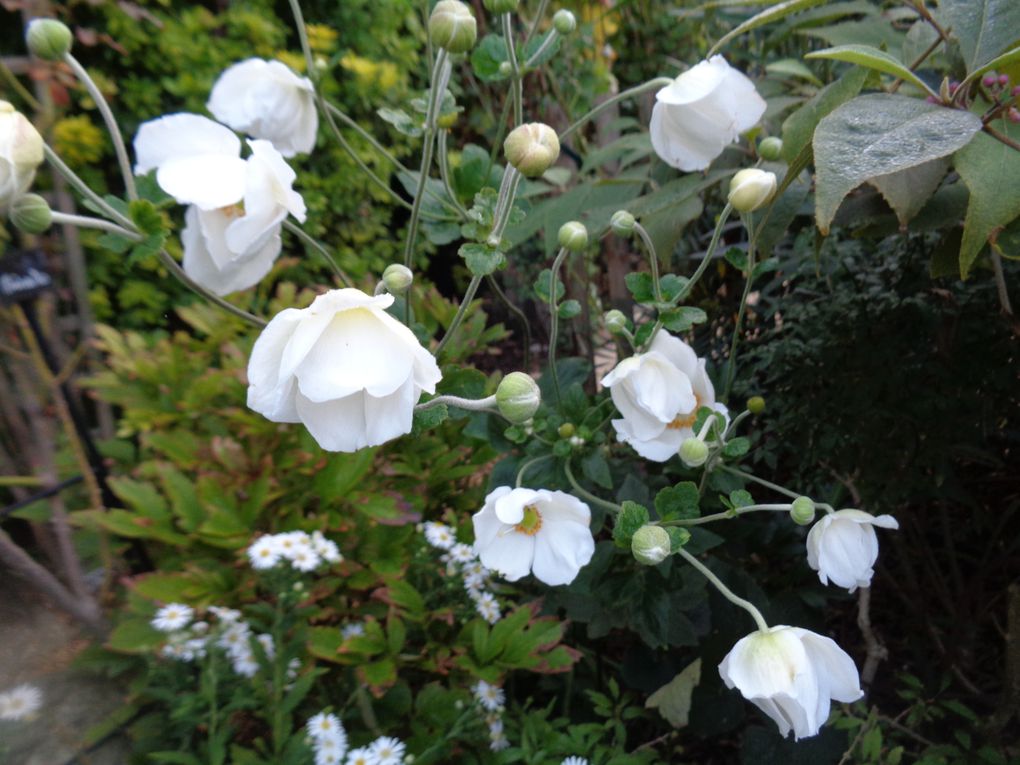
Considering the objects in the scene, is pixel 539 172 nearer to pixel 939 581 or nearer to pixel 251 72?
pixel 251 72

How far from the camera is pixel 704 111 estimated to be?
64 centimetres

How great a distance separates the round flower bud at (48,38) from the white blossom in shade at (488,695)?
867mm

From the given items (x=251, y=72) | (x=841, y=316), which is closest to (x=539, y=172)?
(x=251, y=72)

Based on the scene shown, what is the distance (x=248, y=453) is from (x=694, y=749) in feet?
3.07

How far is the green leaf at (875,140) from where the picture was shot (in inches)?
17.6

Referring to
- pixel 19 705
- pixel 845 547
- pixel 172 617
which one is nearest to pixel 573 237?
pixel 845 547

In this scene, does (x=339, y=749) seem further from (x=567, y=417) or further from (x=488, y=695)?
(x=567, y=417)

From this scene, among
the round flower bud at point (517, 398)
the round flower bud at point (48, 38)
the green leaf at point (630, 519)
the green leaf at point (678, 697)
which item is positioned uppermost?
the round flower bud at point (48, 38)

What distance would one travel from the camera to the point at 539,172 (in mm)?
536

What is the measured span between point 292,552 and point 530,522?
422mm

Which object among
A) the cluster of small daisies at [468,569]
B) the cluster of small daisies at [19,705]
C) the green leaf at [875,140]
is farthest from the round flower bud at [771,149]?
the cluster of small daisies at [19,705]

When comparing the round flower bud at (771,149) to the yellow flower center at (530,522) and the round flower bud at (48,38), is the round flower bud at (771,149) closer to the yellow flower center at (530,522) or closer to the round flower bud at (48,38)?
the yellow flower center at (530,522)

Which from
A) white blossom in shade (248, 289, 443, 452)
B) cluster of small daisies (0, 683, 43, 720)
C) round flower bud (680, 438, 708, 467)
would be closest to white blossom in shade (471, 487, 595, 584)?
round flower bud (680, 438, 708, 467)

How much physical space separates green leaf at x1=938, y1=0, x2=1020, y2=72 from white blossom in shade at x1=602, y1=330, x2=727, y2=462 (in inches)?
12.8
